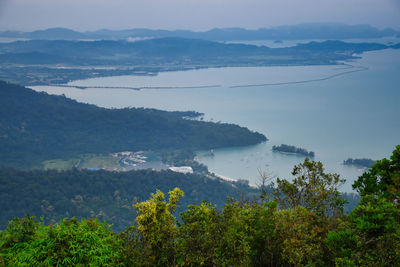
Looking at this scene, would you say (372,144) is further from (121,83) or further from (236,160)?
(121,83)

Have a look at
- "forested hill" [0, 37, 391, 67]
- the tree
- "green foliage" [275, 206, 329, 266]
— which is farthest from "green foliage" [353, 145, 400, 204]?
"forested hill" [0, 37, 391, 67]

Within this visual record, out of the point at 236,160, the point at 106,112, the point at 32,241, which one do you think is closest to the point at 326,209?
the point at 32,241

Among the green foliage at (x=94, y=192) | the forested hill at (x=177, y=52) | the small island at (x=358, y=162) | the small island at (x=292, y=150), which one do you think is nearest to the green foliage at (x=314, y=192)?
the green foliage at (x=94, y=192)

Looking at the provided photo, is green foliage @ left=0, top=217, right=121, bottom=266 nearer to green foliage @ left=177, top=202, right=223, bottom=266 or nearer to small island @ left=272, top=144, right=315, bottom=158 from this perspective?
green foliage @ left=177, top=202, right=223, bottom=266

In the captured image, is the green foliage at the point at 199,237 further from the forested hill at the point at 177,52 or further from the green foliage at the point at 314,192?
the forested hill at the point at 177,52

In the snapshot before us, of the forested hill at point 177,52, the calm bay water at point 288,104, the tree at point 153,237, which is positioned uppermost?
the forested hill at point 177,52
